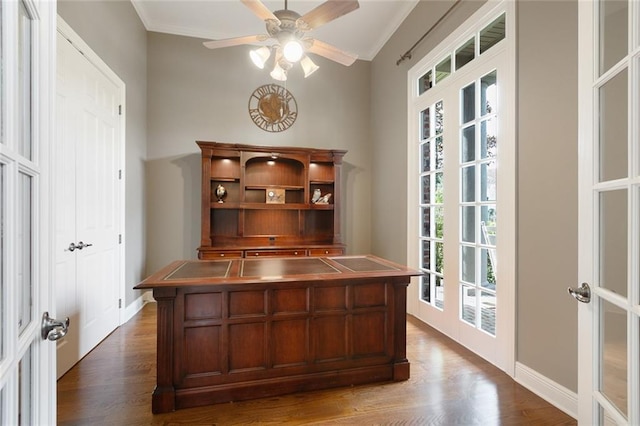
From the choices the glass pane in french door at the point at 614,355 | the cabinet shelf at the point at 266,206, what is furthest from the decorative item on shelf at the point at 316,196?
the glass pane in french door at the point at 614,355

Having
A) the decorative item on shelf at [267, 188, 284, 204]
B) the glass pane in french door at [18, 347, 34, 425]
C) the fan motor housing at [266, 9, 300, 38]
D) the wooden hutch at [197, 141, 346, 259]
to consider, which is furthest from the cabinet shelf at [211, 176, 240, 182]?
the glass pane in french door at [18, 347, 34, 425]

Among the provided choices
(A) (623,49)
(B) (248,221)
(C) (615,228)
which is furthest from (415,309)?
(A) (623,49)

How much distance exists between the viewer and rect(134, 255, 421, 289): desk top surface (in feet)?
6.03

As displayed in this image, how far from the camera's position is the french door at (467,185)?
7.32 ft

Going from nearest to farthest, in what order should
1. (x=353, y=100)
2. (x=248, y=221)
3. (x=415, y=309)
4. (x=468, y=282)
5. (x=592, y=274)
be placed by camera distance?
(x=592, y=274) → (x=468, y=282) → (x=415, y=309) → (x=248, y=221) → (x=353, y=100)

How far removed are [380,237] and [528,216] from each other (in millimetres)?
2335

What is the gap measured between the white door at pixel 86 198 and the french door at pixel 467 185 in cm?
320

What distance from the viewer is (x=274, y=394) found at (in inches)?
76.5

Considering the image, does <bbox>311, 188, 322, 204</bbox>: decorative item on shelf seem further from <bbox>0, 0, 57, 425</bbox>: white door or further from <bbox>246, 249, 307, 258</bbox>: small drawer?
<bbox>0, 0, 57, 425</bbox>: white door

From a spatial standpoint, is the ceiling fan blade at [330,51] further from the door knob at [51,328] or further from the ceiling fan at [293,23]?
the door knob at [51,328]

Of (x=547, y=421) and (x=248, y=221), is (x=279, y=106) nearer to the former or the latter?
(x=248, y=221)

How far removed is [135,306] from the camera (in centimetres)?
354

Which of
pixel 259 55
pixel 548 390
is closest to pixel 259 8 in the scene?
pixel 259 55

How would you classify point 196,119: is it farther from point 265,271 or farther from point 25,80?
point 25,80
